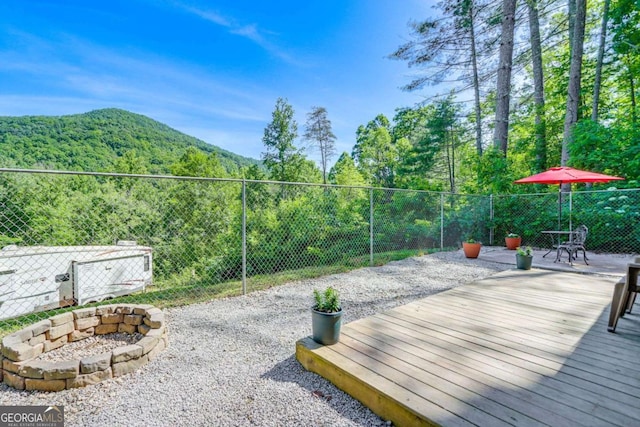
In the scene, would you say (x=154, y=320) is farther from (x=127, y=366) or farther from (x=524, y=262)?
(x=524, y=262)

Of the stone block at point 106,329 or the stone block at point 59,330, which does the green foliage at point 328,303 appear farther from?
the stone block at point 59,330

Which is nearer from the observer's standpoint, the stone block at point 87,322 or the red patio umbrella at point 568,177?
the stone block at point 87,322

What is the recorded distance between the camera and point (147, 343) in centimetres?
221

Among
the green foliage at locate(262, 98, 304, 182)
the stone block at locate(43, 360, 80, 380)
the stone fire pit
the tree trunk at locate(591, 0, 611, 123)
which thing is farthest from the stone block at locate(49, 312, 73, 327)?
the green foliage at locate(262, 98, 304, 182)

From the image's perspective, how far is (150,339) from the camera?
2.25m

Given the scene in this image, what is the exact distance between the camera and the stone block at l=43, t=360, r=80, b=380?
5.96ft

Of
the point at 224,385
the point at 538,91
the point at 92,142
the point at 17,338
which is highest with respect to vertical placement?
the point at 92,142

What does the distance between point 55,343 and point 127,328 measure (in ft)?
1.66

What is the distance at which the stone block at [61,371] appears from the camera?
182 cm

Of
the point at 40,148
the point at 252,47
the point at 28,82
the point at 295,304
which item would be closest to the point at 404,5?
the point at 252,47

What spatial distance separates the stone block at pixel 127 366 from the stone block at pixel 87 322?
2.87 ft

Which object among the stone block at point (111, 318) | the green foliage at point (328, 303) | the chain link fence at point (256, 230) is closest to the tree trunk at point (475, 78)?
the chain link fence at point (256, 230)

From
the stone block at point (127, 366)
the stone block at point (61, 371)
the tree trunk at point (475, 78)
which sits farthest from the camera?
the tree trunk at point (475, 78)

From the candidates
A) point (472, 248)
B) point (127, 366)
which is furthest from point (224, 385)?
point (472, 248)
